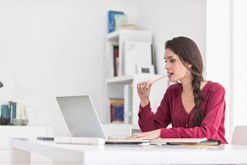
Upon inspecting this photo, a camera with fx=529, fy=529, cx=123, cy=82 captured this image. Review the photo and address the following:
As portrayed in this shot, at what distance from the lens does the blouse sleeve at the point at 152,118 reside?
2811mm

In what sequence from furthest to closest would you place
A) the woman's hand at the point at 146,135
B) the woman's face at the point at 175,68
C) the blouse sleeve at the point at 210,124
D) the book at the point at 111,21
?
1. the book at the point at 111,21
2. the woman's face at the point at 175,68
3. the blouse sleeve at the point at 210,124
4. the woman's hand at the point at 146,135

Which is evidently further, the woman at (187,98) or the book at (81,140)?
the woman at (187,98)

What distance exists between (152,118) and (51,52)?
1.97 meters

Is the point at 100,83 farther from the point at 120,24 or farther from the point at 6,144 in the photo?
the point at 6,144

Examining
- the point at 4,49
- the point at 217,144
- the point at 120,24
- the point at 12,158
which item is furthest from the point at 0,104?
the point at 217,144

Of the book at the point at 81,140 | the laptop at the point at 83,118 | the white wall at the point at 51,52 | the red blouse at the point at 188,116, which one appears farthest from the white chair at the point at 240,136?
the white wall at the point at 51,52

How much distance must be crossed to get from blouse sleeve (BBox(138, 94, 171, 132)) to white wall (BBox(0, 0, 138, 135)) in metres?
1.84

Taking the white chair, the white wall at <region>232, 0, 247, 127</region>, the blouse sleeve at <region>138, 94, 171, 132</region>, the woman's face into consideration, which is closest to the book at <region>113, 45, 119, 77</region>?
the white wall at <region>232, 0, 247, 127</region>

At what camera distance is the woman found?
98.9 inches

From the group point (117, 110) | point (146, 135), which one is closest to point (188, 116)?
point (146, 135)

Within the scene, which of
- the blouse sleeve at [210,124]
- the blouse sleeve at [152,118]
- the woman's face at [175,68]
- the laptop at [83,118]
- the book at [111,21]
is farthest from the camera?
the book at [111,21]

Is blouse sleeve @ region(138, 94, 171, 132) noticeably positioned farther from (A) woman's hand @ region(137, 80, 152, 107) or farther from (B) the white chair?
(B) the white chair

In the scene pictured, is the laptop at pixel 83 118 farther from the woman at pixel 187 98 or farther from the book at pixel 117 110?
the book at pixel 117 110

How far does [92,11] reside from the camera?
474cm
